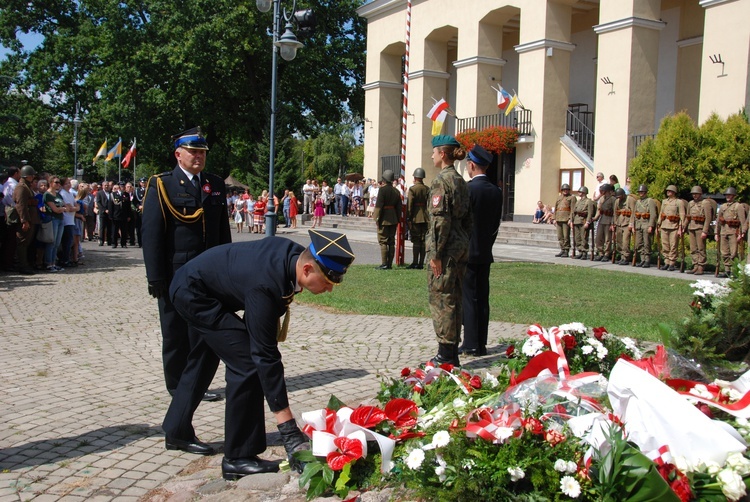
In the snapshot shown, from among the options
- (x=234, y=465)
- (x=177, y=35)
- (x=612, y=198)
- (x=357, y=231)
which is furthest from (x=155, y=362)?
(x=177, y=35)

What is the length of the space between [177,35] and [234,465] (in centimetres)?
3632

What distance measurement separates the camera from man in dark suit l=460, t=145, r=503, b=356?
270 inches

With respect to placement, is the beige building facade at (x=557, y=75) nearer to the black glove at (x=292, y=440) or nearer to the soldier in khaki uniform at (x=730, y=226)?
the soldier in khaki uniform at (x=730, y=226)

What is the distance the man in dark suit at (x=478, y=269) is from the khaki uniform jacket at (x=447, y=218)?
66 cm

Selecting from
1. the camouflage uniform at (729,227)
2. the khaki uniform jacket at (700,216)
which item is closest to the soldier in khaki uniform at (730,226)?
the camouflage uniform at (729,227)

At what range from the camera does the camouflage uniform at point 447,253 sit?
19.8 ft

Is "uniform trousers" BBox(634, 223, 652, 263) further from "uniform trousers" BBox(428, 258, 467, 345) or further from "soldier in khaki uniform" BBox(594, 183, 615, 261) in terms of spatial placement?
"uniform trousers" BBox(428, 258, 467, 345)

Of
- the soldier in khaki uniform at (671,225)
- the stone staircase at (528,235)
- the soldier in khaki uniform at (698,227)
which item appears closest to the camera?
the soldier in khaki uniform at (698,227)

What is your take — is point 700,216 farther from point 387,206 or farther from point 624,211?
point 387,206

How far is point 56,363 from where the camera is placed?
6574 millimetres

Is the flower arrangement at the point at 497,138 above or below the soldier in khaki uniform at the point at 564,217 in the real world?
above

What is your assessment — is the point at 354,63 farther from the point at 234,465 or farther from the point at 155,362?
the point at 234,465

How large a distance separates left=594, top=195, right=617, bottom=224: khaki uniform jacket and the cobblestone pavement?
9328mm

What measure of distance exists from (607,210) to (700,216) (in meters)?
2.56
